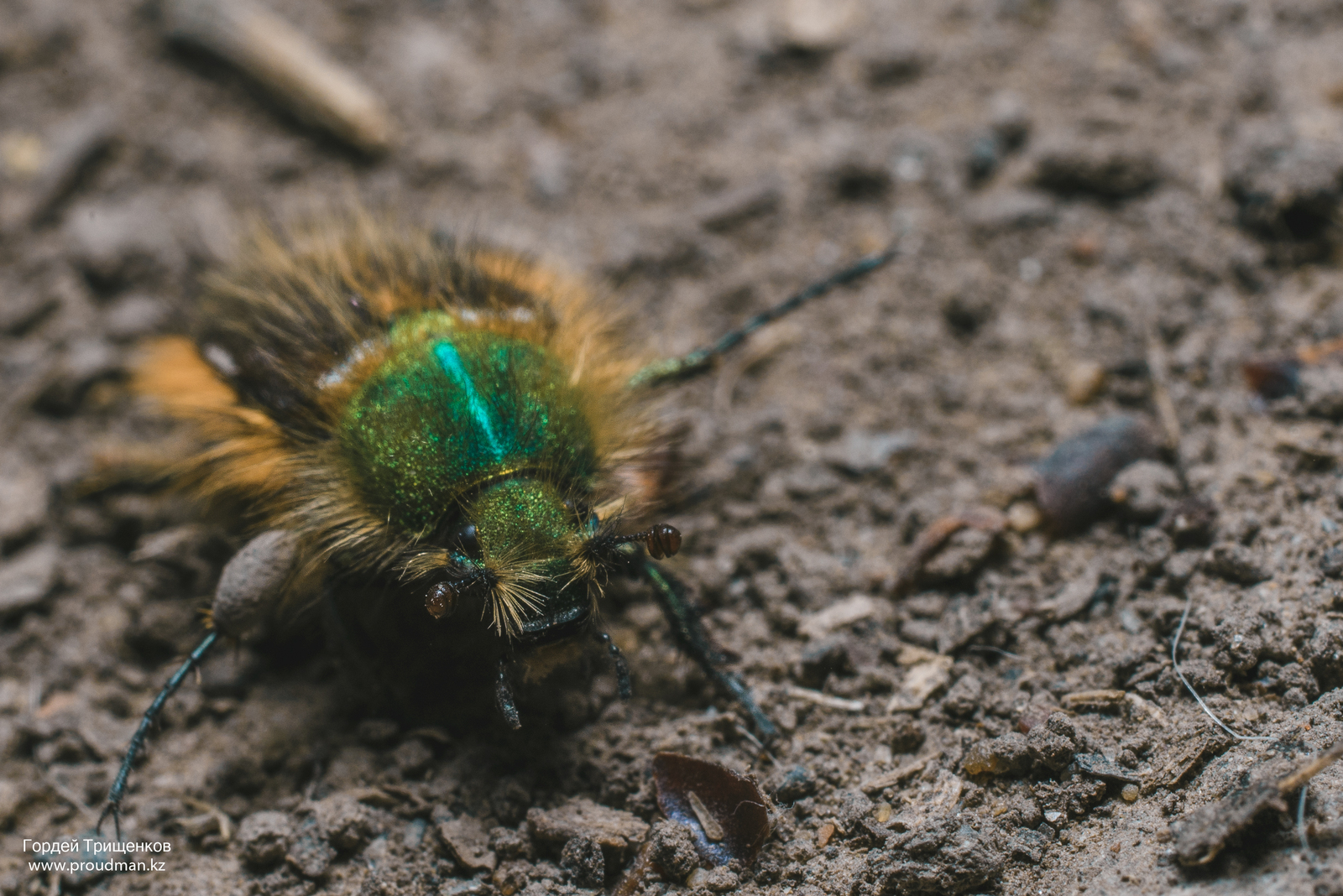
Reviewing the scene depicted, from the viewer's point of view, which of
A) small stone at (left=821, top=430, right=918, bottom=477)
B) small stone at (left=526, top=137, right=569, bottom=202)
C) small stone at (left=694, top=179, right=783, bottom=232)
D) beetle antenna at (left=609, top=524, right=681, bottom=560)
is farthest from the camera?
small stone at (left=526, top=137, right=569, bottom=202)

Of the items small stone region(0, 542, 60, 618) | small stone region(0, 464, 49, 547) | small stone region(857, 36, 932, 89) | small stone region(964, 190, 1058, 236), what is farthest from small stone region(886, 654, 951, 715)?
small stone region(0, 464, 49, 547)

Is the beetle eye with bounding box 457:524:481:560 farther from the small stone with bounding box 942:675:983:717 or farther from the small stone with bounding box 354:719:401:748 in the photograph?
the small stone with bounding box 942:675:983:717

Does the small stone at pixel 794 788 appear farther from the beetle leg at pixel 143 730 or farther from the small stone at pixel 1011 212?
the small stone at pixel 1011 212

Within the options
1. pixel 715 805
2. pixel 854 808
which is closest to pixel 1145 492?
pixel 854 808

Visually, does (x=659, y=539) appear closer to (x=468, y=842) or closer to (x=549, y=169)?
(x=468, y=842)

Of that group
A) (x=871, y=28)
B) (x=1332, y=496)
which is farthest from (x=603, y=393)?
(x=871, y=28)

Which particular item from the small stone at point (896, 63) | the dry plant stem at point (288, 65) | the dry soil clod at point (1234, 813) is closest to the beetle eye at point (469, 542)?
the dry soil clod at point (1234, 813)
